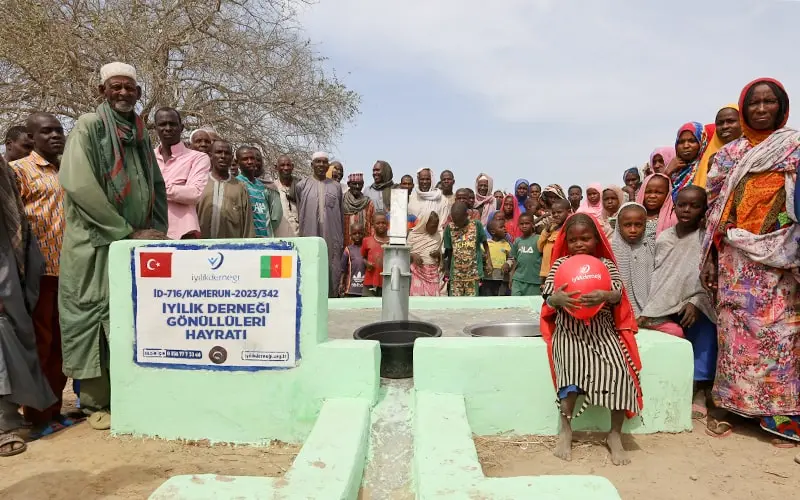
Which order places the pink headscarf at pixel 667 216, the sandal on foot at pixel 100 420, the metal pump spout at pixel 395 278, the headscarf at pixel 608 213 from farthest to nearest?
the headscarf at pixel 608 213, the pink headscarf at pixel 667 216, the metal pump spout at pixel 395 278, the sandal on foot at pixel 100 420

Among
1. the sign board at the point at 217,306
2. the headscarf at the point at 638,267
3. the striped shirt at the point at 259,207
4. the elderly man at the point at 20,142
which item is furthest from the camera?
the striped shirt at the point at 259,207

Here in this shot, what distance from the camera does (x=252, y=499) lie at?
172 cm

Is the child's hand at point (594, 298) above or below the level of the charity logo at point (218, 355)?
above

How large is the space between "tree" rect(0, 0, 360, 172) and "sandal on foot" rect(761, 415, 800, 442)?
11.4 m

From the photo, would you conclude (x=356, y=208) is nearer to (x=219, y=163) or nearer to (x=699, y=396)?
(x=219, y=163)

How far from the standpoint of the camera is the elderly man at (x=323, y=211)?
5.75 metres

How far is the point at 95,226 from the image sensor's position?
3.12 metres

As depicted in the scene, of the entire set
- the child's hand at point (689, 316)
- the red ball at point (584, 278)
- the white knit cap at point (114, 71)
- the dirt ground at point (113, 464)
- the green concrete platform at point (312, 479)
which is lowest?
the dirt ground at point (113, 464)

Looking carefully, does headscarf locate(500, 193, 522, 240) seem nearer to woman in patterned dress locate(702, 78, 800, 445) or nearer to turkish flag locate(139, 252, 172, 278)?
woman in patterned dress locate(702, 78, 800, 445)

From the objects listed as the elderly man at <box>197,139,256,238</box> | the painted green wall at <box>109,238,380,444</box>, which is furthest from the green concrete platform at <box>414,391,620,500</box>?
the elderly man at <box>197,139,256,238</box>

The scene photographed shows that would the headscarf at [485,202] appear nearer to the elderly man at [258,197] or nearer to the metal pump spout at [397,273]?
the elderly man at [258,197]

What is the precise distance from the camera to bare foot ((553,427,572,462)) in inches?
105

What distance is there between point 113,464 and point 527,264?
467cm

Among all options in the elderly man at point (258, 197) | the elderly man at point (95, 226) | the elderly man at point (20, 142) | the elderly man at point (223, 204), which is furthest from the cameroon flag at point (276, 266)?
the elderly man at point (20, 142)
